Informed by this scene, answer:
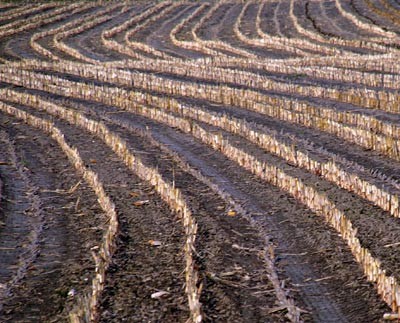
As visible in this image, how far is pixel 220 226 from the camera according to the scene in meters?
9.94

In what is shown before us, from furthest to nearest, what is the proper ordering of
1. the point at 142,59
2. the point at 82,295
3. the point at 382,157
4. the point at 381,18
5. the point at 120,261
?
the point at 381,18
the point at 142,59
the point at 382,157
the point at 120,261
the point at 82,295

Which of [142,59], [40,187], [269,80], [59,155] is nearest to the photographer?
[40,187]

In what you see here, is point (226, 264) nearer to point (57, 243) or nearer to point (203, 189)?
point (57, 243)

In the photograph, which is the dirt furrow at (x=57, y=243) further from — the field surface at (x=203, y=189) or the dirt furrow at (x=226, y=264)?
the dirt furrow at (x=226, y=264)

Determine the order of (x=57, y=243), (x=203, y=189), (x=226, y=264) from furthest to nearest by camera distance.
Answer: (x=203, y=189), (x=57, y=243), (x=226, y=264)

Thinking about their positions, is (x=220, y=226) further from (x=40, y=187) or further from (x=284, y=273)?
(x=40, y=187)

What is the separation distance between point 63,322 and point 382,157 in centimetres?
706

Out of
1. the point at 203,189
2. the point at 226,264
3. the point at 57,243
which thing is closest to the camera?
the point at 226,264

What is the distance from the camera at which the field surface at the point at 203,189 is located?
7.83m

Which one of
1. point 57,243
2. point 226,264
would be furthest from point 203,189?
point 226,264

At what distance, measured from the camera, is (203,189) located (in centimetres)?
1172

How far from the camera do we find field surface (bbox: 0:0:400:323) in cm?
783

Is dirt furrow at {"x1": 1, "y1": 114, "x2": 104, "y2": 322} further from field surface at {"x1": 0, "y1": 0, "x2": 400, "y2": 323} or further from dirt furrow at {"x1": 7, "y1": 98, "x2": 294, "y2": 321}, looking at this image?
dirt furrow at {"x1": 7, "y1": 98, "x2": 294, "y2": 321}

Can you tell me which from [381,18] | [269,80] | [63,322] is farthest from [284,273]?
[381,18]
